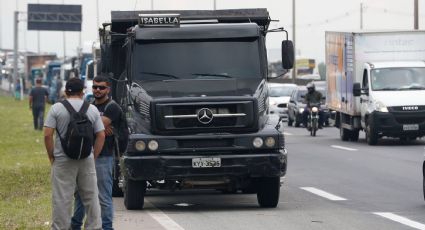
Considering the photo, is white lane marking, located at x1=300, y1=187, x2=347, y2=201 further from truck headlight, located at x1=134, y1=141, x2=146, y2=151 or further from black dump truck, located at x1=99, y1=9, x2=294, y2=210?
truck headlight, located at x1=134, y1=141, x2=146, y2=151

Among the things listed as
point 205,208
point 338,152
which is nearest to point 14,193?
point 205,208

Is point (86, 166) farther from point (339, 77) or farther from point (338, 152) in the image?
point (339, 77)

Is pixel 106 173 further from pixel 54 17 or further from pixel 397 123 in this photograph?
pixel 54 17

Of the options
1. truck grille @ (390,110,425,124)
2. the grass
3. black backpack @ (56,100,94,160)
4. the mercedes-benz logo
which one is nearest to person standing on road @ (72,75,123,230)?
black backpack @ (56,100,94,160)

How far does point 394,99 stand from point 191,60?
630 inches

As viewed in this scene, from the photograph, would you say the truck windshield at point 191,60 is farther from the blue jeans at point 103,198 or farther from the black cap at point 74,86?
the black cap at point 74,86

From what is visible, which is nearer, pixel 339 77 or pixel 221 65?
pixel 221 65

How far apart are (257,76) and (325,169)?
7696mm

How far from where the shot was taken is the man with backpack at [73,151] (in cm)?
1256

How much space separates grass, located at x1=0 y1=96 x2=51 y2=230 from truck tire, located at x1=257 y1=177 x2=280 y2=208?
2.79m

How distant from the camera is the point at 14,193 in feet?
68.2

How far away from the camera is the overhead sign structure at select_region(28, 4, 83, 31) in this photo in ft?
360

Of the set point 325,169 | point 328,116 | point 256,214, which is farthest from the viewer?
point 328,116

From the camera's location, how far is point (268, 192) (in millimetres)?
17453
